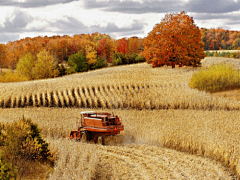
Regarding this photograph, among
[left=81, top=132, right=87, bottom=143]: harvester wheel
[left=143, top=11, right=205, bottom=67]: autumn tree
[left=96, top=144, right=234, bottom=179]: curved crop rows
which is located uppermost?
[left=143, top=11, right=205, bottom=67]: autumn tree

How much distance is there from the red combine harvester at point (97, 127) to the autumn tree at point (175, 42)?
873 inches

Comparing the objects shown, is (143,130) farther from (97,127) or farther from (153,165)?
(153,165)

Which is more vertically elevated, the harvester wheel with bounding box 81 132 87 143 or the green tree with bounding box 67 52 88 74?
the green tree with bounding box 67 52 88 74

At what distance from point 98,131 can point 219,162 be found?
15.3 ft

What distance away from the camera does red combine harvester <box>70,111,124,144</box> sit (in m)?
10.1

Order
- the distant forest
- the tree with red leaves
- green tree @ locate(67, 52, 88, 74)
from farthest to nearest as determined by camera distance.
Result: 1. the tree with red leaves
2. the distant forest
3. green tree @ locate(67, 52, 88, 74)

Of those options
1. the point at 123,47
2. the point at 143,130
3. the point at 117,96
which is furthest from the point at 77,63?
the point at 143,130

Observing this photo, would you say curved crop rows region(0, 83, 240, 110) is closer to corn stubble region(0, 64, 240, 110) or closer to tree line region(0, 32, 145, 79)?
corn stubble region(0, 64, 240, 110)

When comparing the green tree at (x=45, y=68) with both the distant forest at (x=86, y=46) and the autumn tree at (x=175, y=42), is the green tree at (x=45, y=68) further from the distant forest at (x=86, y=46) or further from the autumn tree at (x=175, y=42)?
the autumn tree at (x=175, y=42)

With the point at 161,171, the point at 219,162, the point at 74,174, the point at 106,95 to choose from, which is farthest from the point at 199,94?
the point at 74,174

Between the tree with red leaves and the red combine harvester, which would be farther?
the tree with red leaves

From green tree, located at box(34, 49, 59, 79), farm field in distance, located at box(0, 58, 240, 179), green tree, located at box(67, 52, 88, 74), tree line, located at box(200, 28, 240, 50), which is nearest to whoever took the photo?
farm field in distance, located at box(0, 58, 240, 179)

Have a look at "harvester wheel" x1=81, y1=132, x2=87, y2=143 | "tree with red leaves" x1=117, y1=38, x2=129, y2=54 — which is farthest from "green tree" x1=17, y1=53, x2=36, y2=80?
"harvester wheel" x1=81, y1=132, x2=87, y2=143

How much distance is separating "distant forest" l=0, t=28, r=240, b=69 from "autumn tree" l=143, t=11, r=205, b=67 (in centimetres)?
2768
